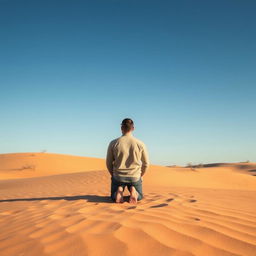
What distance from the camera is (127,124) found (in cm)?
418

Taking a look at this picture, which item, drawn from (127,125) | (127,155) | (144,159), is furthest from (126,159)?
(127,125)

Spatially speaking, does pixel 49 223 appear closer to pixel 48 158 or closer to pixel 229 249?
pixel 229 249

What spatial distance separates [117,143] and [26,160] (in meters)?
24.0

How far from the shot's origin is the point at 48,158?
27.1m

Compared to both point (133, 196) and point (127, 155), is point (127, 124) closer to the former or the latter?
point (127, 155)

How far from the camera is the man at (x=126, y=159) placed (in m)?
4.12

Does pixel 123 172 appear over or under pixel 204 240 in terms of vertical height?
over

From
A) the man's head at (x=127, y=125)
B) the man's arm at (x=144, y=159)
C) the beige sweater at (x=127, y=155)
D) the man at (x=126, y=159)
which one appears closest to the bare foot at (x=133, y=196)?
the man at (x=126, y=159)

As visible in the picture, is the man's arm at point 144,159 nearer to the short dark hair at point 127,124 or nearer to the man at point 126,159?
the man at point 126,159

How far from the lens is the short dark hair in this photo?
418 cm

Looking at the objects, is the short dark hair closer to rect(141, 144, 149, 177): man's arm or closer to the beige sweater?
the beige sweater

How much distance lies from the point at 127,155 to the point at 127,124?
0.55m

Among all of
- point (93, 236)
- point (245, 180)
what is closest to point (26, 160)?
point (245, 180)

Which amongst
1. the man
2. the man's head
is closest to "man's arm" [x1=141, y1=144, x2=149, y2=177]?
the man
